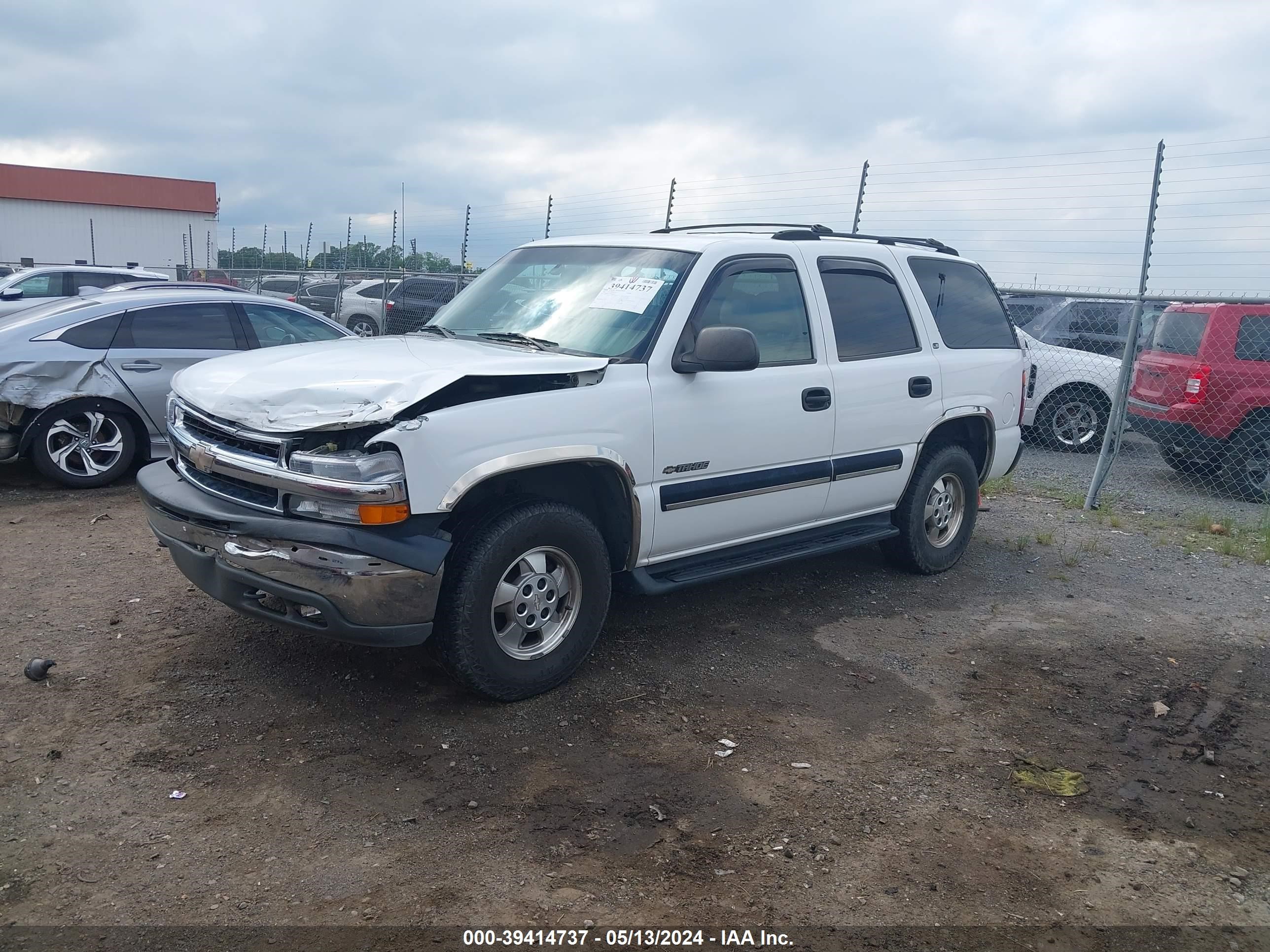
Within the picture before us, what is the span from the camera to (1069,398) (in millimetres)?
11211

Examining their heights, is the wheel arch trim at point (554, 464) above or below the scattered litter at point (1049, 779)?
above

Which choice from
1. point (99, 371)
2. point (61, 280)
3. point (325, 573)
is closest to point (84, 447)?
point (99, 371)

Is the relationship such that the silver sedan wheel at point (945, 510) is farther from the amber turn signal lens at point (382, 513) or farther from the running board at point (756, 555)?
the amber turn signal lens at point (382, 513)

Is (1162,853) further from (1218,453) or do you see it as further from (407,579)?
(1218,453)

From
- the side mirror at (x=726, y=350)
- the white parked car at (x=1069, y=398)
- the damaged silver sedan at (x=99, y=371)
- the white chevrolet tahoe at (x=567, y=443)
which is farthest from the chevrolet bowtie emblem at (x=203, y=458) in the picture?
the white parked car at (x=1069, y=398)

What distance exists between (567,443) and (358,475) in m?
0.85

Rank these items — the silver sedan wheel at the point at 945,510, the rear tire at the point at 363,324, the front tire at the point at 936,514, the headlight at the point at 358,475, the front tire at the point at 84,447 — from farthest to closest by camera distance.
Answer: the rear tire at the point at 363,324 → the front tire at the point at 84,447 → the silver sedan wheel at the point at 945,510 → the front tire at the point at 936,514 → the headlight at the point at 358,475

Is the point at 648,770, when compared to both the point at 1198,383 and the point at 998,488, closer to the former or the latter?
the point at 998,488

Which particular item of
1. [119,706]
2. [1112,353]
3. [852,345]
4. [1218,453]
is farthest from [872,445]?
[1112,353]

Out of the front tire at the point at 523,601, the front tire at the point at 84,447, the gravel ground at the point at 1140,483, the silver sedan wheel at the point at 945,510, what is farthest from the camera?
the gravel ground at the point at 1140,483

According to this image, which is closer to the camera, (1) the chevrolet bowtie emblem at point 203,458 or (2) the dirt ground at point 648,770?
(2) the dirt ground at point 648,770

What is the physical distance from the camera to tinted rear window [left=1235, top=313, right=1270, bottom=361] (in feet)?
29.1

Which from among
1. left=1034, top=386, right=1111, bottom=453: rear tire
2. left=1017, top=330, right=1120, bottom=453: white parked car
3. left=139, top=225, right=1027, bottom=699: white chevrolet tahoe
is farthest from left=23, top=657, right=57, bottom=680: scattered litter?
left=1034, top=386, right=1111, bottom=453: rear tire

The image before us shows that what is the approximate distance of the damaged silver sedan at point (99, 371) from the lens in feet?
23.9
